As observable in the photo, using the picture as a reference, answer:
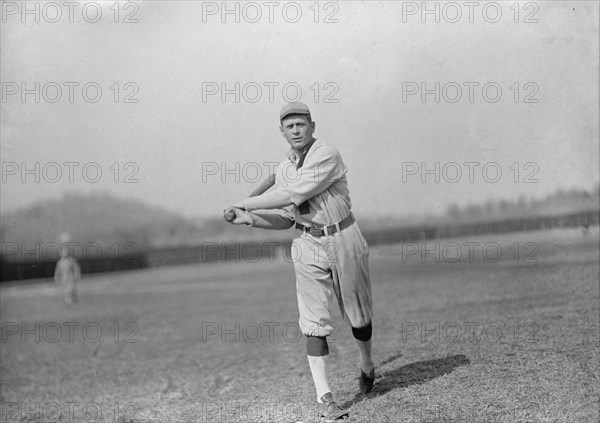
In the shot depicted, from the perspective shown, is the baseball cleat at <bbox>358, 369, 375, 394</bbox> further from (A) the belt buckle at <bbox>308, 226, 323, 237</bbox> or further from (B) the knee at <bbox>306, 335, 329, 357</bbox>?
(A) the belt buckle at <bbox>308, 226, 323, 237</bbox>

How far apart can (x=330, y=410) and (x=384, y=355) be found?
191 cm

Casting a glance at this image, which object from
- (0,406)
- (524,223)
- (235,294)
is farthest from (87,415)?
(235,294)

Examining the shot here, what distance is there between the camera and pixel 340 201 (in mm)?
4320

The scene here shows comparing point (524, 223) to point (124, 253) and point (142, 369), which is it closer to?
point (142, 369)

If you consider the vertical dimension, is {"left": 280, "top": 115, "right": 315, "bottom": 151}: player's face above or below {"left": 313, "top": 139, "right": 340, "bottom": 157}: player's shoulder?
above

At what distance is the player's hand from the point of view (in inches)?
163

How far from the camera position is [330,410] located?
417cm

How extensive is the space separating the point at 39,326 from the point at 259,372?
7.12m

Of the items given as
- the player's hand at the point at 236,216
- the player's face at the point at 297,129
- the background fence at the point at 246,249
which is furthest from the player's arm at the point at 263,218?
the background fence at the point at 246,249

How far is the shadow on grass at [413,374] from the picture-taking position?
468 cm

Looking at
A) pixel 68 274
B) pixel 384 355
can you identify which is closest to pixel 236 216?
pixel 384 355

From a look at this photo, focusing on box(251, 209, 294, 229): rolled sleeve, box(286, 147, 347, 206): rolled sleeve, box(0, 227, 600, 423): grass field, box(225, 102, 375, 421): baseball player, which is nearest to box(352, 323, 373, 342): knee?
box(225, 102, 375, 421): baseball player

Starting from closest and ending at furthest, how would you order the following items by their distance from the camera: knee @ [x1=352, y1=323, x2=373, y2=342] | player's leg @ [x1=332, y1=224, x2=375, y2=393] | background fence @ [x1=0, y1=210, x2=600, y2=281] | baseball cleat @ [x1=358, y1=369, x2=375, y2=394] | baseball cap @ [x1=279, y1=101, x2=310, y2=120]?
baseball cap @ [x1=279, y1=101, x2=310, y2=120] → player's leg @ [x1=332, y1=224, x2=375, y2=393] → knee @ [x1=352, y1=323, x2=373, y2=342] → baseball cleat @ [x1=358, y1=369, x2=375, y2=394] → background fence @ [x1=0, y1=210, x2=600, y2=281]

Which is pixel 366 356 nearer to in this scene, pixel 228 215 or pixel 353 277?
pixel 353 277
